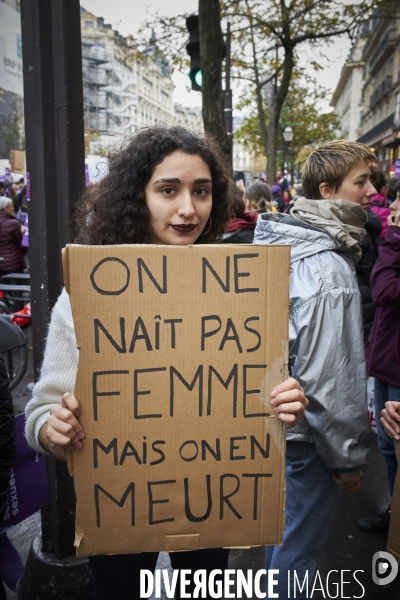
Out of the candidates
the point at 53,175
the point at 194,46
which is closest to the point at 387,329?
the point at 53,175

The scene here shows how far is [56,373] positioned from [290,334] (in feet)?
2.57

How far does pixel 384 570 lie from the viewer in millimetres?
2584

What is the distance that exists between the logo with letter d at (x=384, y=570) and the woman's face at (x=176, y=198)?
206 cm

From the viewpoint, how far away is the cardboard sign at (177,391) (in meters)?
1.27

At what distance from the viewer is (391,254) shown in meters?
2.47

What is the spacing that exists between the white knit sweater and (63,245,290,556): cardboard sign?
24 centimetres

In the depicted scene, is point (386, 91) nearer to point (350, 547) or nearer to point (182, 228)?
point (350, 547)

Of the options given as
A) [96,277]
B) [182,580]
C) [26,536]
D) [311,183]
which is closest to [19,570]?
[182,580]

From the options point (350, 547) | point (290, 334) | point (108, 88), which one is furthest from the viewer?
point (108, 88)

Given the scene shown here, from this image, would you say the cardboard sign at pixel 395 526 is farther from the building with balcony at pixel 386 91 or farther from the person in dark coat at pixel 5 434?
the building with balcony at pixel 386 91

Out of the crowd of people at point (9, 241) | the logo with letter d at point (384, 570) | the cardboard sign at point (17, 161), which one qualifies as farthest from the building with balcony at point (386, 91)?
the logo with letter d at point (384, 570)

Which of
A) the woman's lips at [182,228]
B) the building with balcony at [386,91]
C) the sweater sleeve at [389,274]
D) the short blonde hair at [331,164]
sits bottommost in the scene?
the sweater sleeve at [389,274]

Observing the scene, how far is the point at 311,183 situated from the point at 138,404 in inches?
54.1

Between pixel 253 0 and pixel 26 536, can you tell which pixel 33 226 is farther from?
pixel 253 0
